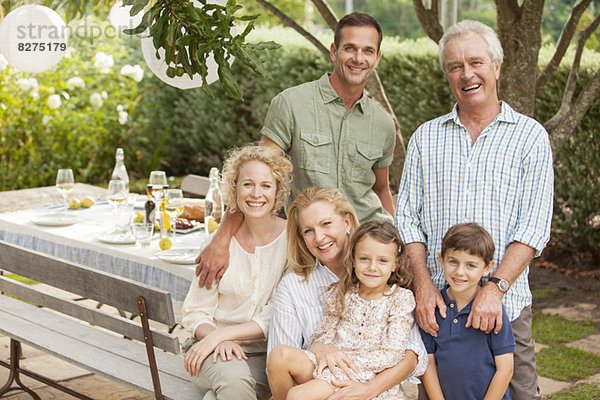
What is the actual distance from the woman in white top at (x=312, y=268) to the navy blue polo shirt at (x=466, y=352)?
9cm

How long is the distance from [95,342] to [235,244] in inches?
37.6

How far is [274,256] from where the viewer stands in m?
3.03

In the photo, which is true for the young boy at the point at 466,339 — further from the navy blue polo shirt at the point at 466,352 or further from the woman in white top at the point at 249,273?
the woman in white top at the point at 249,273

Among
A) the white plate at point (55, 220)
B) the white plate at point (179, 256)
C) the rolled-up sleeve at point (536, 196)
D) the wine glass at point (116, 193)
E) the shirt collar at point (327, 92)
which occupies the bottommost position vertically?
the white plate at point (179, 256)

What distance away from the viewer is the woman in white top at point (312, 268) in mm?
2766

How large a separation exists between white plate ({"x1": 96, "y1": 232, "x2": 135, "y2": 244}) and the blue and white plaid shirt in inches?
74.9

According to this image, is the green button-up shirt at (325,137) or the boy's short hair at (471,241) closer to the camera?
the boy's short hair at (471,241)

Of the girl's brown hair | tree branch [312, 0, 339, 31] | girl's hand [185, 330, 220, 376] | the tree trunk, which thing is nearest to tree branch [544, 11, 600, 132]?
the tree trunk

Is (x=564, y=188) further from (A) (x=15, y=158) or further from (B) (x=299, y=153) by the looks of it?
(A) (x=15, y=158)

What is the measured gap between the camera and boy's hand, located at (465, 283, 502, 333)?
8.36 feet

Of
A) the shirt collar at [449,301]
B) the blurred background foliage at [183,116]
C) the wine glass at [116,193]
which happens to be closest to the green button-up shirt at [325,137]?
the shirt collar at [449,301]

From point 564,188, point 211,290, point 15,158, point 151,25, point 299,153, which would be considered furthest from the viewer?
point 15,158

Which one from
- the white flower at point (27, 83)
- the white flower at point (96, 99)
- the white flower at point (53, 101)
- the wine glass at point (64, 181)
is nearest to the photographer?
the wine glass at point (64, 181)

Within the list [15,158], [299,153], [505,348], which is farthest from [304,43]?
[505,348]
